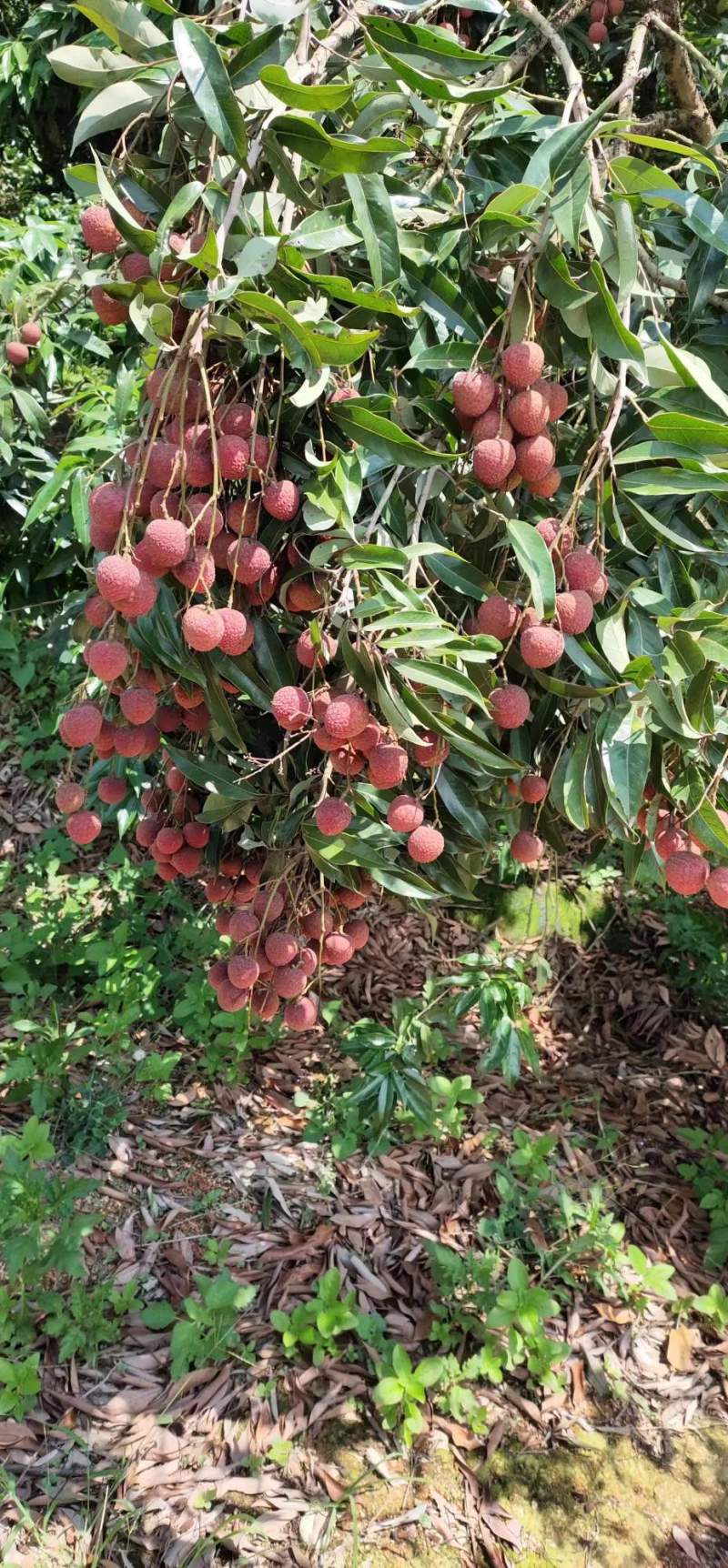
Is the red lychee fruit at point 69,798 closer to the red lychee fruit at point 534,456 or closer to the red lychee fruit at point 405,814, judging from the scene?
the red lychee fruit at point 405,814

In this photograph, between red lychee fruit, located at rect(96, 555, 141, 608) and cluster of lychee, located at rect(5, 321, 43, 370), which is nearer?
red lychee fruit, located at rect(96, 555, 141, 608)

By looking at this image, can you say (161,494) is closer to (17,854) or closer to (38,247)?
(38,247)

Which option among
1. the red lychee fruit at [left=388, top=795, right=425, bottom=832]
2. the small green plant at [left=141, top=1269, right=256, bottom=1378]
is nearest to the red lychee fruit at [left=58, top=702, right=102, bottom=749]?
the red lychee fruit at [left=388, top=795, right=425, bottom=832]

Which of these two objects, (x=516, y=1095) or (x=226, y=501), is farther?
(x=516, y=1095)

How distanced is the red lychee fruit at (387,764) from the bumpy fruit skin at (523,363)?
369 millimetres

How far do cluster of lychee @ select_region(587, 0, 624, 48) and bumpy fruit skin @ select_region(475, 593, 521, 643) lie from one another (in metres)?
1.52

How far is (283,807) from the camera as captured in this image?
122cm

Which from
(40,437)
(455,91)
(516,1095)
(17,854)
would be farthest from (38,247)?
(516,1095)

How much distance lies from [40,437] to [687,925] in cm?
234

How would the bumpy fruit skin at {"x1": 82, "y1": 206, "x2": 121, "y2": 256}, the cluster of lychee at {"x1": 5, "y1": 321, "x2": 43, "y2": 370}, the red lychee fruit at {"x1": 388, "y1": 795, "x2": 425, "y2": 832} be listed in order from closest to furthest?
the bumpy fruit skin at {"x1": 82, "y1": 206, "x2": 121, "y2": 256}, the red lychee fruit at {"x1": 388, "y1": 795, "x2": 425, "y2": 832}, the cluster of lychee at {"x1": 5, "y1": 321, "x2": 43, "y2": 370}

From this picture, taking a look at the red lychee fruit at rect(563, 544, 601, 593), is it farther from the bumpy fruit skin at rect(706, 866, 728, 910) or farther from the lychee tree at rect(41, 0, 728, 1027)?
the bumpy fruit skin at rect(706, 866, 728, 910)

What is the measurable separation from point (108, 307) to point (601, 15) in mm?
1606

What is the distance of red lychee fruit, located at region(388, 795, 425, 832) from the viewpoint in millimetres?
1062

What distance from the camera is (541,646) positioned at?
37.2 inches
